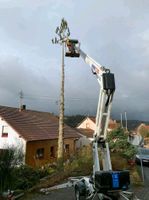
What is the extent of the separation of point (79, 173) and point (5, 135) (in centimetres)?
1514

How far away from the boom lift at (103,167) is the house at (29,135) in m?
17.6

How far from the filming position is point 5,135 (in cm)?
3359

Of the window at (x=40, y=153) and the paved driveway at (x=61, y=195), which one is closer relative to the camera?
the paved driveway at (x=61, y=195)

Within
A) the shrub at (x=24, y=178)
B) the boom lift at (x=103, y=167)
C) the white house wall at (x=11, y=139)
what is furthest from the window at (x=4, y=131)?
the boom lift at (x=103, y=167)

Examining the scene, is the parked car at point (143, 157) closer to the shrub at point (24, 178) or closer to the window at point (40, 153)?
the window at point (40, 153)

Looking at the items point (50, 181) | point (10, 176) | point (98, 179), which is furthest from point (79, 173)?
point (98, 179)

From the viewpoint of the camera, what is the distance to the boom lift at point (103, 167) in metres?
10.4

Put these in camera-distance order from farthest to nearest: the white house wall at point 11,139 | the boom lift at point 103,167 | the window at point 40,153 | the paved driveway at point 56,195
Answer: the window at point 40,153
the white house wall at point 11,139
the paved driveway at point 56,195
the boom lift at point 103,167

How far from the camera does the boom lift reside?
1044 cm

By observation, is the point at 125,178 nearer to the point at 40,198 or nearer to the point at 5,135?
the point at 40,198

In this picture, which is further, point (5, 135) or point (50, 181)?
point (5, 135)

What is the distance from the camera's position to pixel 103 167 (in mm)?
11906

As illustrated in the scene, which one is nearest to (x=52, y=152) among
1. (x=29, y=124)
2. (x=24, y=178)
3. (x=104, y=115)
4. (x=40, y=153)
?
(x=40, y=153)

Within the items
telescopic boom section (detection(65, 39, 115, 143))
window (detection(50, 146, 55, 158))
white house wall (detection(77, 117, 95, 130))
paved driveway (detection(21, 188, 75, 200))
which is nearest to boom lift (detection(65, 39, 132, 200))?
telescopic boom section (detection(65, 39, 115, 143))
